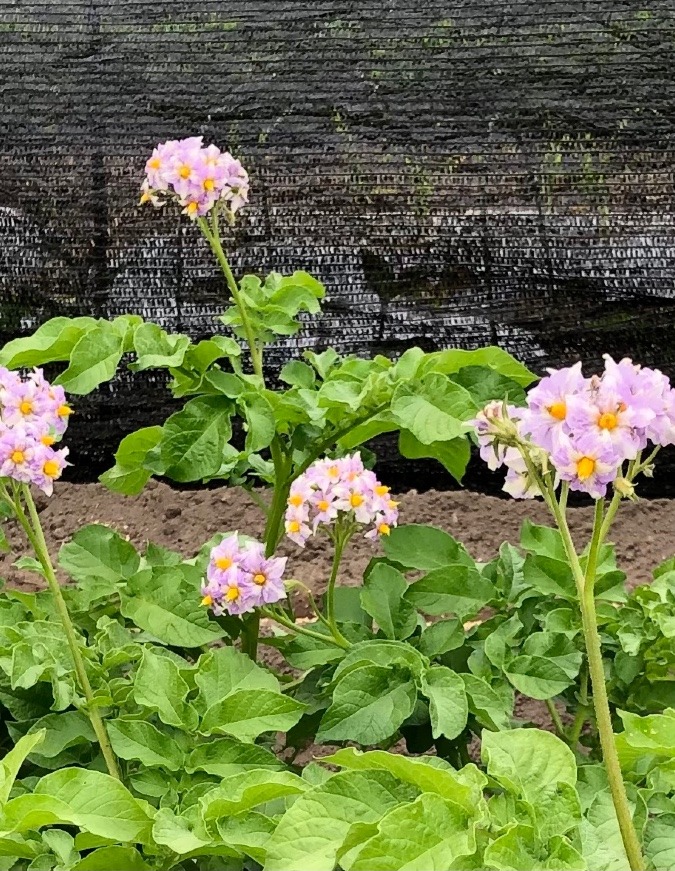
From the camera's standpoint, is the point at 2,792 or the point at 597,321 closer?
the point at 2,792

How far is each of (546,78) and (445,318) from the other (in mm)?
496

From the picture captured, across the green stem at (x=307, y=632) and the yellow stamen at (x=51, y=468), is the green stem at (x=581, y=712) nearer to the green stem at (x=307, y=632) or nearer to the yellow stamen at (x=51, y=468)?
the green stem at (x=307, y=632)

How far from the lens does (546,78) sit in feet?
5.35

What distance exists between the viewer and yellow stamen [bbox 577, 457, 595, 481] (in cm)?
51

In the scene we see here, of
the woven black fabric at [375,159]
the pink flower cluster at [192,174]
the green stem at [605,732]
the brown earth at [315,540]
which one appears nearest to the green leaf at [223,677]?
the green stem at [605,732]

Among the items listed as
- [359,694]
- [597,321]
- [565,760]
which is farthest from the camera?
[597,321]

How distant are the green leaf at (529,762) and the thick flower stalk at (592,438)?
0.05 meters

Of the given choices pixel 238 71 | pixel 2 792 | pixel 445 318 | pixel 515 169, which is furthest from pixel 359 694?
pixel 238 71

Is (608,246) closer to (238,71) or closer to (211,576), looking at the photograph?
(238,71)

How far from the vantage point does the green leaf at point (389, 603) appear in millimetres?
916

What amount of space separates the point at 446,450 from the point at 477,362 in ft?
0.40

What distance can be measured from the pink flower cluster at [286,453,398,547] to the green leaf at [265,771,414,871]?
1.08 ft

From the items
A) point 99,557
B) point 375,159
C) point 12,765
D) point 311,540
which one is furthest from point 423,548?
point 375,159

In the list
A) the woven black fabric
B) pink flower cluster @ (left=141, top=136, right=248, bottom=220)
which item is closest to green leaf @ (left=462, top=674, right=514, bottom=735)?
pink flower cluster @ (left=141, top=136, right=248, bottom=220)
